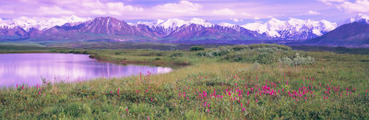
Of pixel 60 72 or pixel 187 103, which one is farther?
pixel 60 72

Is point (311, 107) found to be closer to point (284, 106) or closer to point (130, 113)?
point (284, 106)

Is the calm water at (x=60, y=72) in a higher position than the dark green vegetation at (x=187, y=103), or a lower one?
lower

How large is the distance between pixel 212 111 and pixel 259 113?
5.03 feet

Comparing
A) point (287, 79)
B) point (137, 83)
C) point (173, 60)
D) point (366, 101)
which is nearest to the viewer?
point (366, 101)

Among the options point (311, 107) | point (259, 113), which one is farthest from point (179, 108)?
point (311, 107)

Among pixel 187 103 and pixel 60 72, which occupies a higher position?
pixel 187 103

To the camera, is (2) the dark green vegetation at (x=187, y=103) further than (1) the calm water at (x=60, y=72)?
No

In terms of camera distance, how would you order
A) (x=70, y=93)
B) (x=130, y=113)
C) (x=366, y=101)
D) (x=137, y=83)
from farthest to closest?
(x=137, y=83) < (x=70, y=93) < (x=366, y=101) < (x=130, y=113)

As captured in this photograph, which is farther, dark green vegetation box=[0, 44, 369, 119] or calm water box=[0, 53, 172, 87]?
calm water box=[0, 53, 172, 87]

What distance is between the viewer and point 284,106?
8719 millimetres

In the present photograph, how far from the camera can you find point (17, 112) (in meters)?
8.46

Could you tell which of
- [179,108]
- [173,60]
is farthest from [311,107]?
[173,60]

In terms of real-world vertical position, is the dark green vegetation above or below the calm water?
above

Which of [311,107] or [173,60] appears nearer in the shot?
[311,107]
